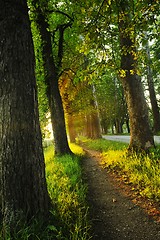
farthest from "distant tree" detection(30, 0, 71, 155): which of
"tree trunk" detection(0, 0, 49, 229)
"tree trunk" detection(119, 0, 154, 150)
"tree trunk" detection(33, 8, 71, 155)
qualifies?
"tree trunk" detection(0, 0, 49, 229)

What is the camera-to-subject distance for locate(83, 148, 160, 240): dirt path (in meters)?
3.82

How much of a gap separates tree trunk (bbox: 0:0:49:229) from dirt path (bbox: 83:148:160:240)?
1.13 m

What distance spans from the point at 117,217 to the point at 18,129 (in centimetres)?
260

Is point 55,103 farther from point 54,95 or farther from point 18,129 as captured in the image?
point 18,129

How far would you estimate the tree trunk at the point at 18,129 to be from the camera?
3539 millimetres

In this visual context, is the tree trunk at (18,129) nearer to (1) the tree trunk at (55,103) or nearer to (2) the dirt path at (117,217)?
(2) the dirt path at (117,217)

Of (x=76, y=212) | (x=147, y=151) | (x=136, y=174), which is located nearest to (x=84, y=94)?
Answer: (x=147, y=151)

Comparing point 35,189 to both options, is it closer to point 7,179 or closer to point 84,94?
point 7,179

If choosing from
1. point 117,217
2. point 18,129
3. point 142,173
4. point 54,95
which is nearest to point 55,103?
point 54,95

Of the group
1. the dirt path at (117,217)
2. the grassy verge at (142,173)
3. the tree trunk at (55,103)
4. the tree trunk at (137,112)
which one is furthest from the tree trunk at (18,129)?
the tree trunk at (55,103)

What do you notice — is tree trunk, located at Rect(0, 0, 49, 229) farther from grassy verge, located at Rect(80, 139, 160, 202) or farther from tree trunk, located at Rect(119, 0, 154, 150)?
tree trunk, located at Rect(119, 0, 154, 150)

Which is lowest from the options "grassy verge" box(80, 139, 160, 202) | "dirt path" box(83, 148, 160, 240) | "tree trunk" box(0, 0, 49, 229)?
"dirt path" box(83, 148, 160, 240)

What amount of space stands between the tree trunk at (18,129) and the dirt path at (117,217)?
113 cm

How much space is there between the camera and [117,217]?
4.53 metres
